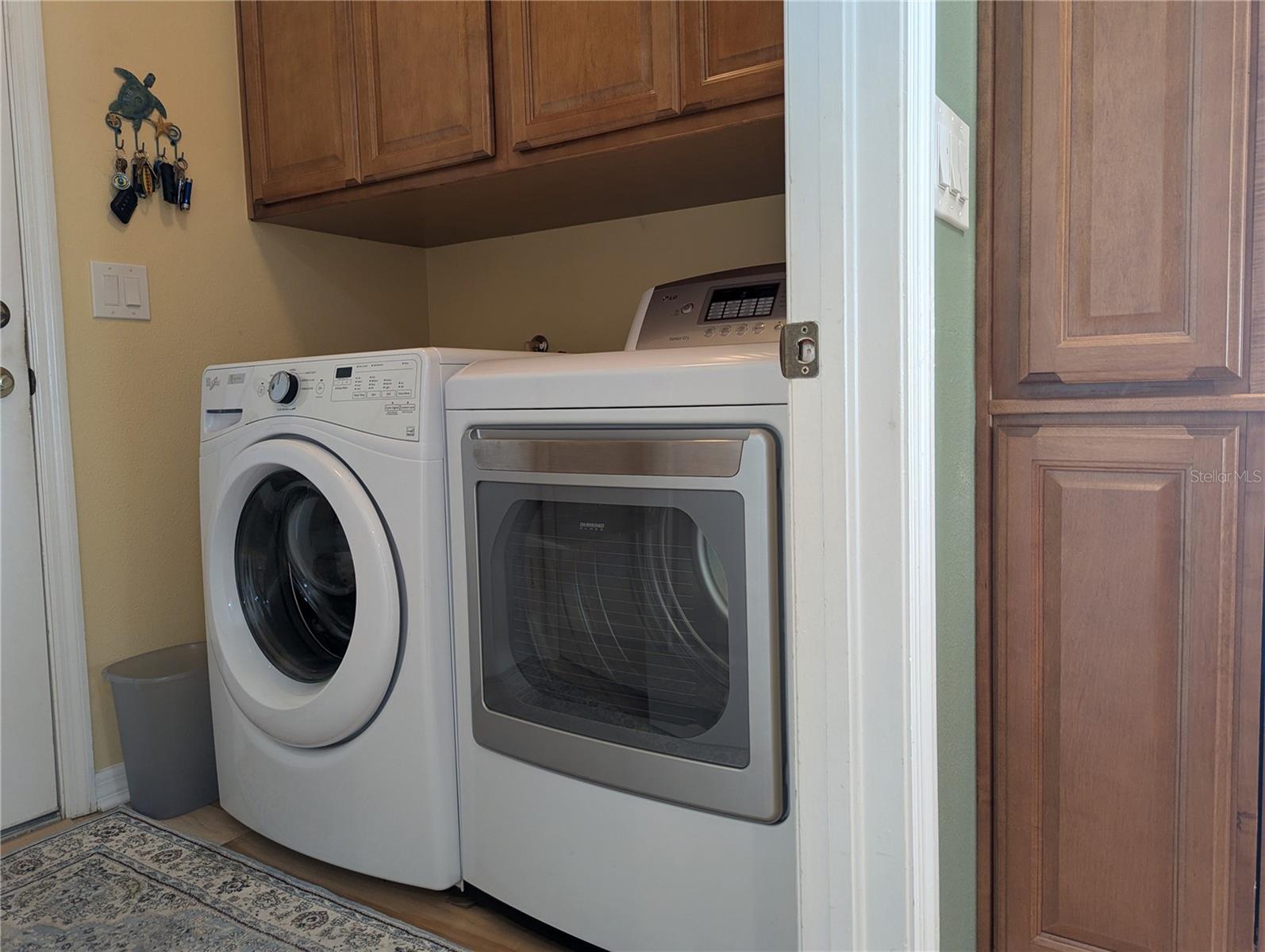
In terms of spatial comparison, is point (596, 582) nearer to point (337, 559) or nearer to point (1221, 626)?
point (337, 559)

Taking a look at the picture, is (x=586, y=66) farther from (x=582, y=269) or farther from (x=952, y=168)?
(x=952, y=168)

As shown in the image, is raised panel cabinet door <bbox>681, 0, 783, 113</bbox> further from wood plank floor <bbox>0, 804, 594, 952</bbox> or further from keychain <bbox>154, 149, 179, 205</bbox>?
wood plank floor <bbox>0, 804, 594, 952</bbox>

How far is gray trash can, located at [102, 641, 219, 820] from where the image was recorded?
1.89m

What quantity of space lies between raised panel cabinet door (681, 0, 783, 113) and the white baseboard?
→ 1.89 m

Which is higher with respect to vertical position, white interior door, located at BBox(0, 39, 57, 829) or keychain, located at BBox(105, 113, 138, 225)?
keychain, located at BBox(105, 113, 138, 225)

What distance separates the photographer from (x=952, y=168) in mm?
1004

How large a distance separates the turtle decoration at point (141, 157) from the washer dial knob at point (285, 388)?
0.72 meters

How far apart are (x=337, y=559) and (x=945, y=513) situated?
45.5 inches

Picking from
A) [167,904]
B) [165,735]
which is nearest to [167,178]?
[165,735]

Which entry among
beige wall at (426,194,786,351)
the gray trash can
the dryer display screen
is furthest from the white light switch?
the dryer display screen

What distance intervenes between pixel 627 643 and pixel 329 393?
735 mm

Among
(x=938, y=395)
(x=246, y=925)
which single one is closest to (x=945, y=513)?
(x=938, y=395)

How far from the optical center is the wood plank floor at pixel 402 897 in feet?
4.95

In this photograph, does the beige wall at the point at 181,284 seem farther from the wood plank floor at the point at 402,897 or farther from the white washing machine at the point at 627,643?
the white washing machine at the point at 627,643
